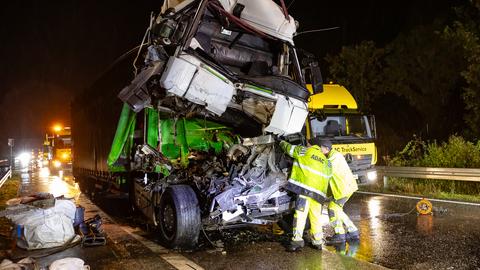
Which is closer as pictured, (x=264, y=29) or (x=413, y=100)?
(x=264, y=29)

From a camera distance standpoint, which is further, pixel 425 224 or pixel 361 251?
pixel 425 224

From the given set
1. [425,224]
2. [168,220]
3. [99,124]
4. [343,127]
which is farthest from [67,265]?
[343,127]

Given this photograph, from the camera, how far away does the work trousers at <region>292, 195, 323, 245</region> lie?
215 inches

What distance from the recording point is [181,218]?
5.46 m

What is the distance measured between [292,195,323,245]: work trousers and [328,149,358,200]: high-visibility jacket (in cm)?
44

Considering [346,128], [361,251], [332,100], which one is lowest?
[361,251]

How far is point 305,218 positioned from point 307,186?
1.34 feet

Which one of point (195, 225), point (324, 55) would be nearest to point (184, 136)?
point (195, 225)

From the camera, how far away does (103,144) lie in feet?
29.0

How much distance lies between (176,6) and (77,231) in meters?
3.46

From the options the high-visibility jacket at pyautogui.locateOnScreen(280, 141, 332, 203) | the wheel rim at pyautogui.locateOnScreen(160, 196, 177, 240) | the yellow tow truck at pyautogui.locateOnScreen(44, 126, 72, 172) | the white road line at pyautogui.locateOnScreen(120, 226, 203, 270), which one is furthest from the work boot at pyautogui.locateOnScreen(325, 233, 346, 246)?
the yellow tow truck at pyautogui.locateOnScreen(44, 126, 72, 172)

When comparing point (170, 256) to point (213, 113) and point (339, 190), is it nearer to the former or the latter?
point (213, 113)

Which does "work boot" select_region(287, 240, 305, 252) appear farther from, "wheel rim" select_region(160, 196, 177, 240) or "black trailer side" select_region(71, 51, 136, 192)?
"black trailer side" select_region(71, 51, 136, 192)

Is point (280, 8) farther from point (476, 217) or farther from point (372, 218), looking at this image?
point (476, 217)
